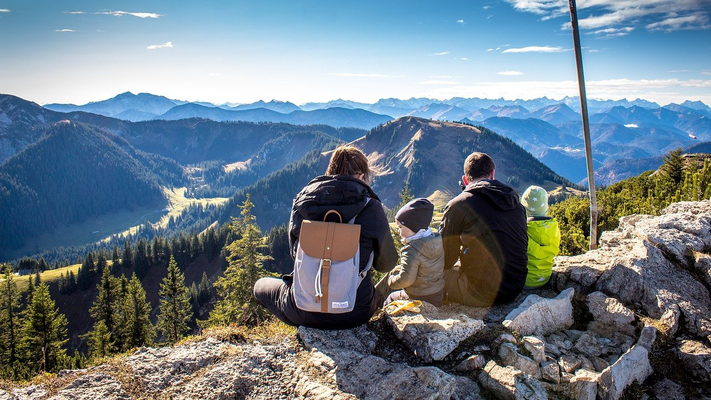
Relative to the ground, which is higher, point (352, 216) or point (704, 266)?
point (352, 216)

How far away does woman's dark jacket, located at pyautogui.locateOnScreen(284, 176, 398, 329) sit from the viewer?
5.96 m

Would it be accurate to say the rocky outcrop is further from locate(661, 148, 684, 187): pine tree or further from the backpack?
locate(661, 148, 684, 187): pine tree

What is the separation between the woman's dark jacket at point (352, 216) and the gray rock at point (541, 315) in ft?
9.12

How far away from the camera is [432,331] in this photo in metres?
6.50

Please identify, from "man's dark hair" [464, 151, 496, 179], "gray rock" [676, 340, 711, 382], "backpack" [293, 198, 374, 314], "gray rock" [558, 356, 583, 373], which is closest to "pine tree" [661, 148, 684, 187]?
"gray rock" [676, 340, 711, 382]

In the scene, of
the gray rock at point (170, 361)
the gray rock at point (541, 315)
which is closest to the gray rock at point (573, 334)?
the gray rock at point (541, 315)

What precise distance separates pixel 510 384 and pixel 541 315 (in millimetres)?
2578

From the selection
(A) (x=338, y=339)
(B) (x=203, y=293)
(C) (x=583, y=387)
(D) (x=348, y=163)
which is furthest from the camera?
(B) (x=203, y=293)

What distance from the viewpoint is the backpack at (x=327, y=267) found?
570 cm

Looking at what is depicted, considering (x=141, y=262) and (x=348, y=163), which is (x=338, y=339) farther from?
(x=141, y=262)

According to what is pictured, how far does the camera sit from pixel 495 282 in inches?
308

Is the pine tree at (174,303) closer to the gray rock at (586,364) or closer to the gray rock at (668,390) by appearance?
the gray rock at (586,364)

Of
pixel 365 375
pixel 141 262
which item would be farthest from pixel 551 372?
pixel 141 262

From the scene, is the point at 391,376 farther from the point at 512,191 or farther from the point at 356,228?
the point at 512,191
